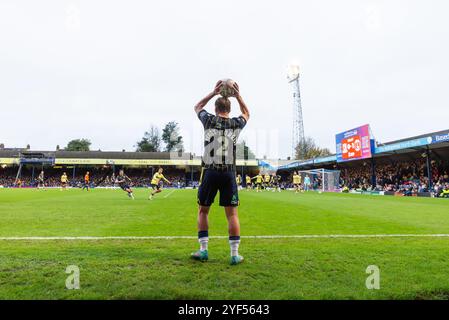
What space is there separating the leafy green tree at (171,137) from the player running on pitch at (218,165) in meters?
110

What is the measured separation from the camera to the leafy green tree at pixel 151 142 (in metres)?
118

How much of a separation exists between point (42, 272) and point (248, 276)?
2.31 metres

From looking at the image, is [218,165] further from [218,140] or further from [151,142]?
[151,142]

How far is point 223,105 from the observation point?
4.48m

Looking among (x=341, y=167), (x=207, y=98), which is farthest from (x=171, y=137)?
(x=207, y=98)

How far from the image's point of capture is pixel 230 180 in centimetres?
438

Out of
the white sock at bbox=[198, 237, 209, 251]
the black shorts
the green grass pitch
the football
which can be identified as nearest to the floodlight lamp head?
the green grass pitch

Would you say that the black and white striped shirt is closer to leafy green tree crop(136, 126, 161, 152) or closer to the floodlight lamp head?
the floodlight lamp head

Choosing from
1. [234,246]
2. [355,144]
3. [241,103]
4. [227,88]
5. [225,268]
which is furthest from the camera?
[355,144]

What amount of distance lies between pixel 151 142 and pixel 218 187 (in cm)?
11921

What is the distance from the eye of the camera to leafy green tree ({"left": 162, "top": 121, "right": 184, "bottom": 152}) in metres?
116

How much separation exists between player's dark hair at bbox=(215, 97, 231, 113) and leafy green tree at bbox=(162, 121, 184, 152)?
110377mm
